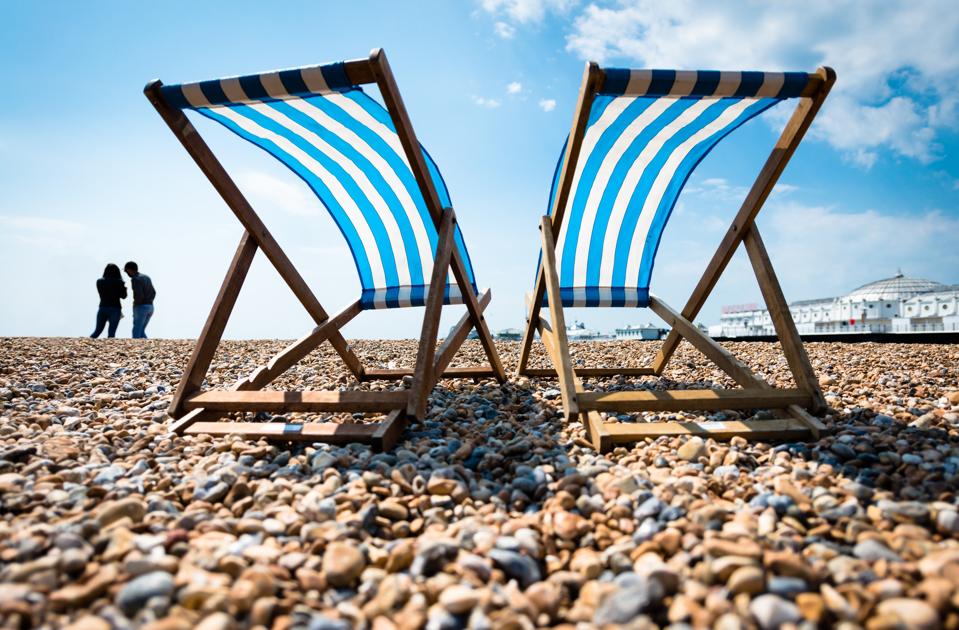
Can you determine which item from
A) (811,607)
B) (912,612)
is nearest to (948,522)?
(912,612)

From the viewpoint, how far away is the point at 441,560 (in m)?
1.32

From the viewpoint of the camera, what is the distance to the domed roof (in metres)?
46.0

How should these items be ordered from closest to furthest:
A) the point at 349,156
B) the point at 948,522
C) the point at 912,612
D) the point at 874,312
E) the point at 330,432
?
1. the point at 912,612
2. the point at 948,522
3. the point at 330,432
4. the point at 349,156
5. the point at 874,312

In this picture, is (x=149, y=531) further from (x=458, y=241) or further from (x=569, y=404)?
(x=458, y=241)

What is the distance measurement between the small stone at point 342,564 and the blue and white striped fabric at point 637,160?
2.25 metres

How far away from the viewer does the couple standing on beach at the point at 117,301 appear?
29.7ft

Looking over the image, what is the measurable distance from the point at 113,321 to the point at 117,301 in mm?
372

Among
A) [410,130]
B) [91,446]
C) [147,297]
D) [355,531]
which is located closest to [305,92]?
[410,130]

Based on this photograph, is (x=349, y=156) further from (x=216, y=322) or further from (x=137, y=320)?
(x=137, y=320)

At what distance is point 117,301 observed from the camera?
30.2 ft

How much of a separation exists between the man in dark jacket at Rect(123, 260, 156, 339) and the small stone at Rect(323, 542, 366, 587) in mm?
9526

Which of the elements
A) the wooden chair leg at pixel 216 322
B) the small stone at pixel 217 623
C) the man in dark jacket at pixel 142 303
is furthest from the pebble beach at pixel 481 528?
the man in dark jacket at pixel 142 303

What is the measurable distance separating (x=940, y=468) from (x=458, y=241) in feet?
8.86

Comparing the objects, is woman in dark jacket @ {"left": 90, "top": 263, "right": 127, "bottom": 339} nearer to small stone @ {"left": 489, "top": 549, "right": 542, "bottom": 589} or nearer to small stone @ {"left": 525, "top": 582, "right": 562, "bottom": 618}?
small stone @ {"left": 489, "top": 549, "right": 542, "bottom": 589}
